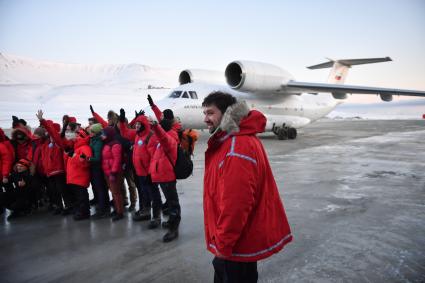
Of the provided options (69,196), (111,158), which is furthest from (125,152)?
(69,196)

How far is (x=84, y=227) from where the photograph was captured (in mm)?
4008

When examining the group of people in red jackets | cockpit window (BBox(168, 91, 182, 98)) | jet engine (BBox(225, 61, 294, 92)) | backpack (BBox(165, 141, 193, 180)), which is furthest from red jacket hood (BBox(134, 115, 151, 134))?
jet engine (BBox(225, 61, 294, 92))

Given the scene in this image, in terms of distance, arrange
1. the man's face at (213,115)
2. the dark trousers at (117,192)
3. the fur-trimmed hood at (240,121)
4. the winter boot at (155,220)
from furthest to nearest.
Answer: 1. the dark trousers at (117,192)
2. the winter boot at (155,220)
3. the man's face at (213,115)
4. the fur-trimmed hood at (240,121)

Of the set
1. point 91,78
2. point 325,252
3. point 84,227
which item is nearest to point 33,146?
point 84,227

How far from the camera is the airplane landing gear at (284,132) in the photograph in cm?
→ 1539

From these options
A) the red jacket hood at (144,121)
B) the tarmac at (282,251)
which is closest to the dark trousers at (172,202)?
the tarmac at (282,251)

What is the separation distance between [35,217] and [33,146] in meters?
1.17

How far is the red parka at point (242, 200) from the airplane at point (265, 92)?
35.3ft

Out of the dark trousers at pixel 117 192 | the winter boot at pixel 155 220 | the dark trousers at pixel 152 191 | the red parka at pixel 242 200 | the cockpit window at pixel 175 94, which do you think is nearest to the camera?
the red parka at pixel 242 200

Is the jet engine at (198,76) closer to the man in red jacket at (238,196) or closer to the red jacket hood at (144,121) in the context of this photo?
the red jacket hood at (144,121)

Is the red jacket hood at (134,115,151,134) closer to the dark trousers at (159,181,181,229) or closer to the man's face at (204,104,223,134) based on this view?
the dark trousers at (159,181,181,229)

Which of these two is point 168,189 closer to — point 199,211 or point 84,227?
point 199,211

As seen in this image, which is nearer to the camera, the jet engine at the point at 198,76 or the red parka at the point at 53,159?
the red parka at the point at 53,159

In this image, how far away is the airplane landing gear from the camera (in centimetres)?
1539
